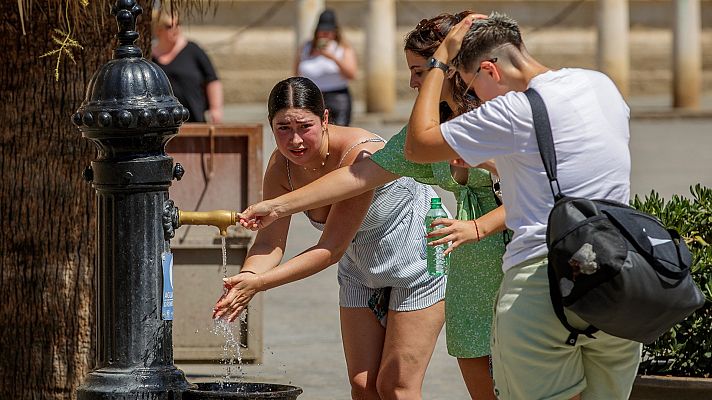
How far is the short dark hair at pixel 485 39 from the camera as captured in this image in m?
3.82

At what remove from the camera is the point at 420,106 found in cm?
394

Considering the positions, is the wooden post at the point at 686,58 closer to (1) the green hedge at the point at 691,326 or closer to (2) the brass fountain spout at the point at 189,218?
(1) the green hedge at the point at 691,326

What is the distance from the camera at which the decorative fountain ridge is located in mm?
3965

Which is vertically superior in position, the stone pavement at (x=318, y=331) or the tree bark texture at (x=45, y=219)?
the tree bark texture at (x=45, y=219)

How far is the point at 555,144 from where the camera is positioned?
3682 mm

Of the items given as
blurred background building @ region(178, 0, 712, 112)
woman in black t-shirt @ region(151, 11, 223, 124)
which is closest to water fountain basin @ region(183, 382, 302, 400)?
woman in black t-shirt @ region(151, 11, 223, 124)

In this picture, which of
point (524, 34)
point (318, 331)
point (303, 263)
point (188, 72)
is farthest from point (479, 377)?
point (524, 34)

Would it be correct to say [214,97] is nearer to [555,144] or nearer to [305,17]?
[555,144]

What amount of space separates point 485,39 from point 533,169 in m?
0.39

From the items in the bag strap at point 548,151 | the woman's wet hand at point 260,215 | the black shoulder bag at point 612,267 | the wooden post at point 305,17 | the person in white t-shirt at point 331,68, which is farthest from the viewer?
the wooden post at point 305,17

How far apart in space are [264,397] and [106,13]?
2.15 m

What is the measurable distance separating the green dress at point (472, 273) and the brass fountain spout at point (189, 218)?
0.57 meters

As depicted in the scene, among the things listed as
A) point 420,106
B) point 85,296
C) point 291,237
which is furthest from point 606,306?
point 291,237

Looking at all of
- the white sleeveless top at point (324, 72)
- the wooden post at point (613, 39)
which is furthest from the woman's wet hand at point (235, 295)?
the wooden post at point (613, 39)
